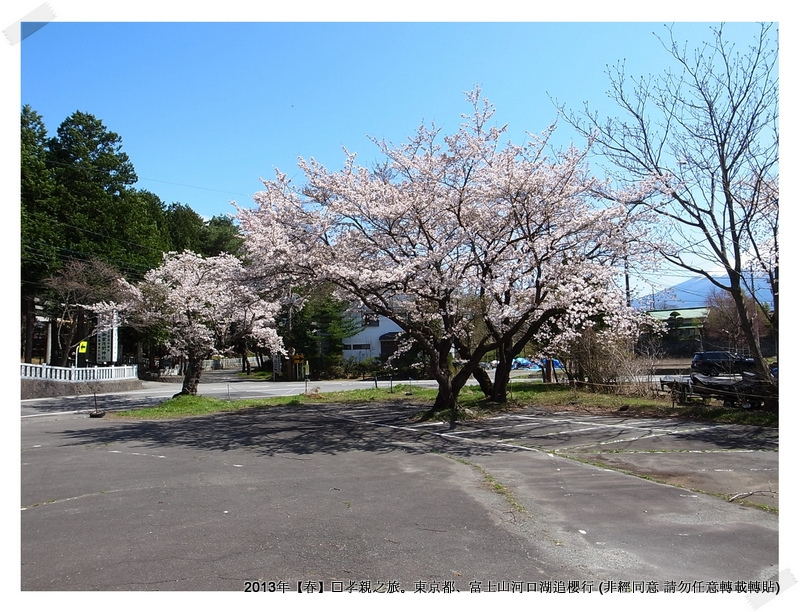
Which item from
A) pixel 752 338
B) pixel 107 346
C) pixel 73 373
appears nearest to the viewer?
pixel 752 338

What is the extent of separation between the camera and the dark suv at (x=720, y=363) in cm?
1972

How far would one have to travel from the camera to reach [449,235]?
1506cm

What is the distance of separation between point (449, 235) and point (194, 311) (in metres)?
12.3

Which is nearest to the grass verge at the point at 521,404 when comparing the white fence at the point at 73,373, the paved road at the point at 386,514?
the paved road at the point at 386,514

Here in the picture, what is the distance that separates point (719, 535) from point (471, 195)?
10.7 m

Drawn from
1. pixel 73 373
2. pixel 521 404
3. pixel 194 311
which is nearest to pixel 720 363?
pixel 521 404

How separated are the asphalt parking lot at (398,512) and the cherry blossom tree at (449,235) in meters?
4.16

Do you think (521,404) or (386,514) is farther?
(521,404)

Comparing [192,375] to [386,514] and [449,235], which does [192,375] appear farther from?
[386,514]

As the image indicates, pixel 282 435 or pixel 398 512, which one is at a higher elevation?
pixel 398 512

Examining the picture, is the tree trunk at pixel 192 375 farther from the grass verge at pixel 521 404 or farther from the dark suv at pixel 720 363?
the dark suv at pixel 720 363

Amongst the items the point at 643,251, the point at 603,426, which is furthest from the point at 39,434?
the point at 643,251

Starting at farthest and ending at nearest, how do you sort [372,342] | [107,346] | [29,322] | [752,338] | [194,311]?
[372,342] → [107,346] → [29,322] → [194,311] → [752,338]

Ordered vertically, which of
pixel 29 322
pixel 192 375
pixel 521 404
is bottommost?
pixel 521 404
